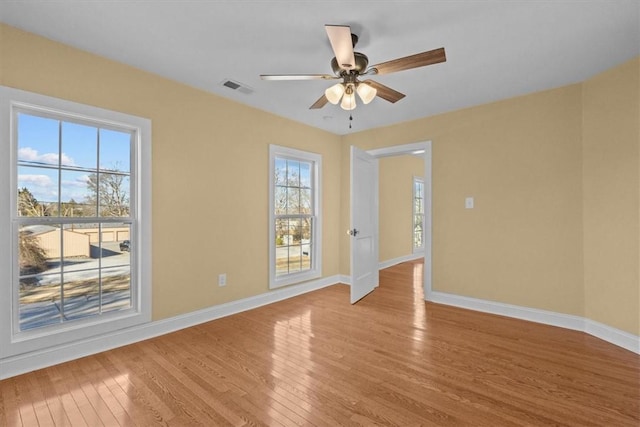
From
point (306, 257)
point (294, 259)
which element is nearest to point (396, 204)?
point (306, 257)

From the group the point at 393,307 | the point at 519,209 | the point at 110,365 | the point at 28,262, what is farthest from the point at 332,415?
the point at 519,209

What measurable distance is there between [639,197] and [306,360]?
3.17 meters

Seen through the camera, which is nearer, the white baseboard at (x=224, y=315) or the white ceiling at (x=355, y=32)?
the white ceiling at (x=355, y=32)

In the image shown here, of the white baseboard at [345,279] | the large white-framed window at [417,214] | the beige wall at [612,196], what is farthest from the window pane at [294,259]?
the large white-framed window at [417,214]

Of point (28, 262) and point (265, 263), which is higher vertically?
point (28, 262)

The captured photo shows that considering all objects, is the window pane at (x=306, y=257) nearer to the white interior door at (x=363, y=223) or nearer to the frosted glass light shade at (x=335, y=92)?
the white interior door at (x=363, y=223)

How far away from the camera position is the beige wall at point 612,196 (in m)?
2.55

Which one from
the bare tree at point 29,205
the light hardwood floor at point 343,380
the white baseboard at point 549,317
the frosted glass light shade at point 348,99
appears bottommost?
the light hardwood floor at point 343,380

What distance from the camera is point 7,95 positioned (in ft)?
6.86

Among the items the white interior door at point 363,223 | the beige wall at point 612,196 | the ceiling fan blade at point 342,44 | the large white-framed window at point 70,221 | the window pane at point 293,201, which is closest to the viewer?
the ceiling fan blade at point 342,44


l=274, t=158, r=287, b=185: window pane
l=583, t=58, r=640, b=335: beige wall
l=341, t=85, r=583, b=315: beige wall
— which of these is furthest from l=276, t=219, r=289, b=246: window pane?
l=583, t=58, r=640, b=335: beige wall

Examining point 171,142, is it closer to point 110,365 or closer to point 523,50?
point 110,365

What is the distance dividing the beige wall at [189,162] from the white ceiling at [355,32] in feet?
0.55

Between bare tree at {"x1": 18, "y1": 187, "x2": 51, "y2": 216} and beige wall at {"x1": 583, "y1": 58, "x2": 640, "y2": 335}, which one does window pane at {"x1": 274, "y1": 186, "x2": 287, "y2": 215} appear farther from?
beige wall at {"x1": 583, "y1": 58, "x2": 640, "y2": 335}
